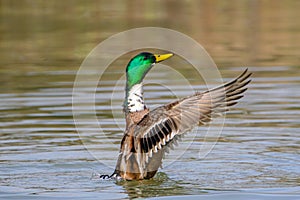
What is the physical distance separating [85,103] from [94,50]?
615cm

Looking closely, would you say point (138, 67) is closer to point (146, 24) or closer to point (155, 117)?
point (155, 117)

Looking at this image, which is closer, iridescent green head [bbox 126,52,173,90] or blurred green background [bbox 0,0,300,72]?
iridescent green head [bbox 126,52,173,90]

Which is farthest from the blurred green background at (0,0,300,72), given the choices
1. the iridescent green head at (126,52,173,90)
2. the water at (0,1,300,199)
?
the iridescent green head at (126,52,173,90)

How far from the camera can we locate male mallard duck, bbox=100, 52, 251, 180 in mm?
9102

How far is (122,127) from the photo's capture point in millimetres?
12484

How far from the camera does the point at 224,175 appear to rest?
966 centimetres

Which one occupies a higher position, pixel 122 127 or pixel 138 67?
pixel 138 67

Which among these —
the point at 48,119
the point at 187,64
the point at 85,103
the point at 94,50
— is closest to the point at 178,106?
the point at 48,119

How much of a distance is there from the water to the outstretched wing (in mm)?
492

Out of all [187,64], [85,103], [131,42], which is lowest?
[85,103]

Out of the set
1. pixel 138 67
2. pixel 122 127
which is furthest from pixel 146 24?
pixel 138 67

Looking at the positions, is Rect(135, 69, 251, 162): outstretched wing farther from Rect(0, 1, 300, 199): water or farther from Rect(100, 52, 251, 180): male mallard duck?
Rect(0, 1, 300, 199): water

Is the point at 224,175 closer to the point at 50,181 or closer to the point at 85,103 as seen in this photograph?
the point at 50,181

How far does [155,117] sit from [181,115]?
242 millimetres
